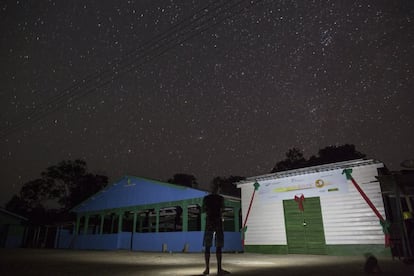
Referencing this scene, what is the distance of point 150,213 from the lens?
22.9 meters

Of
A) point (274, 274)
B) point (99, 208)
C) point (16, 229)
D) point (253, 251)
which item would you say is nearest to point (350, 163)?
point (253, 251)

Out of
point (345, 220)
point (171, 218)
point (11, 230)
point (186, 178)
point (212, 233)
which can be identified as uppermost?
point (186, 178)

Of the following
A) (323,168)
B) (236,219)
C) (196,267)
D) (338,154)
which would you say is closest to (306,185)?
(323,168)

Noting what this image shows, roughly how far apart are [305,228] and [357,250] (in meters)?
2.26

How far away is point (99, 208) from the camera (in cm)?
2397

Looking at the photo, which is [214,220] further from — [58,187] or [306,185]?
[58,187]

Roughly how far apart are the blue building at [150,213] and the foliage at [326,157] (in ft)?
86.7

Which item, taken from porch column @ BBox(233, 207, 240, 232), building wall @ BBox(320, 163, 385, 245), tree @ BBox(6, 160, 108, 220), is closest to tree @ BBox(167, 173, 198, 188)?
tree @ BBox(6, 160, 108, 220)

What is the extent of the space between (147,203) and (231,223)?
21.6 feet

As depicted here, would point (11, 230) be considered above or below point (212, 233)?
above

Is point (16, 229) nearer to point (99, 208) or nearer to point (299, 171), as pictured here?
point (99, 208)

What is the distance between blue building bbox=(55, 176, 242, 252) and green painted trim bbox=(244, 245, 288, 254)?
208 centimetres

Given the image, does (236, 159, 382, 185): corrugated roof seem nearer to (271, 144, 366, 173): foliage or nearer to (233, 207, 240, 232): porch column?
(233, 207, 240, 232): porch column

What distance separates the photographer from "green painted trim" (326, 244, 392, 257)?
11.0 m
